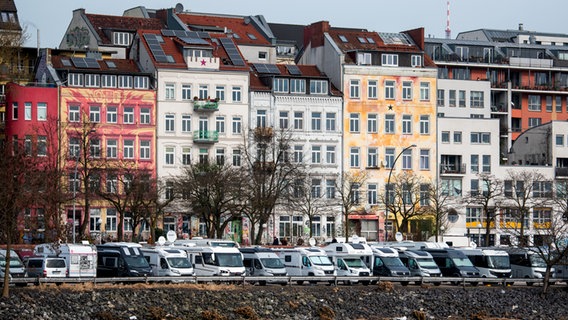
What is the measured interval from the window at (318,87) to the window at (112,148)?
1770 centimetres

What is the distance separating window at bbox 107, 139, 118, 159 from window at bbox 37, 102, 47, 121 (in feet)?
18.1

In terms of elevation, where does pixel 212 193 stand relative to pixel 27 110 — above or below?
Answer: below

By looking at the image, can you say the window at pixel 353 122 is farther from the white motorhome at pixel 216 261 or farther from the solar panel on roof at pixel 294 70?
the white motorhome at pixel 216 261

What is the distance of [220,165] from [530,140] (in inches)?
1450

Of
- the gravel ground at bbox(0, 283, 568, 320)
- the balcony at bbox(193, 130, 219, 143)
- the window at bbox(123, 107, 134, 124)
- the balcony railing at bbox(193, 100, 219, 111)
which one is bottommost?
the gravel ground at bbox(0, 283, 568, 320)

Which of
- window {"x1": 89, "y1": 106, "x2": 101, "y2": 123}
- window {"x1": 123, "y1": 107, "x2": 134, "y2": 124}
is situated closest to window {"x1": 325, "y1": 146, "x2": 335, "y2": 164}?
window {"x1": 123, "y1": 107, "x2": 134, "y2": 124}

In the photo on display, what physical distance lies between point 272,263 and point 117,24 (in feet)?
162

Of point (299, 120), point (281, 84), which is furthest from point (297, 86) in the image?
A: point (299, 120)

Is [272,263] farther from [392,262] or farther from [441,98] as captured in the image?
[441,98]

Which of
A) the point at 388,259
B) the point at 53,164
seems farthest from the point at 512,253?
the point at 53,164

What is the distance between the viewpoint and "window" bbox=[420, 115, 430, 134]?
121m

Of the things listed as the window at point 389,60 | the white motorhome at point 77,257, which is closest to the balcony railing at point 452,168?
the window at point 389,60

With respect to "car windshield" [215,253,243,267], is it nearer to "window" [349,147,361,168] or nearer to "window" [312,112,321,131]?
"window" [312,112,321,131]

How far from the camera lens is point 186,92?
112500 mm
